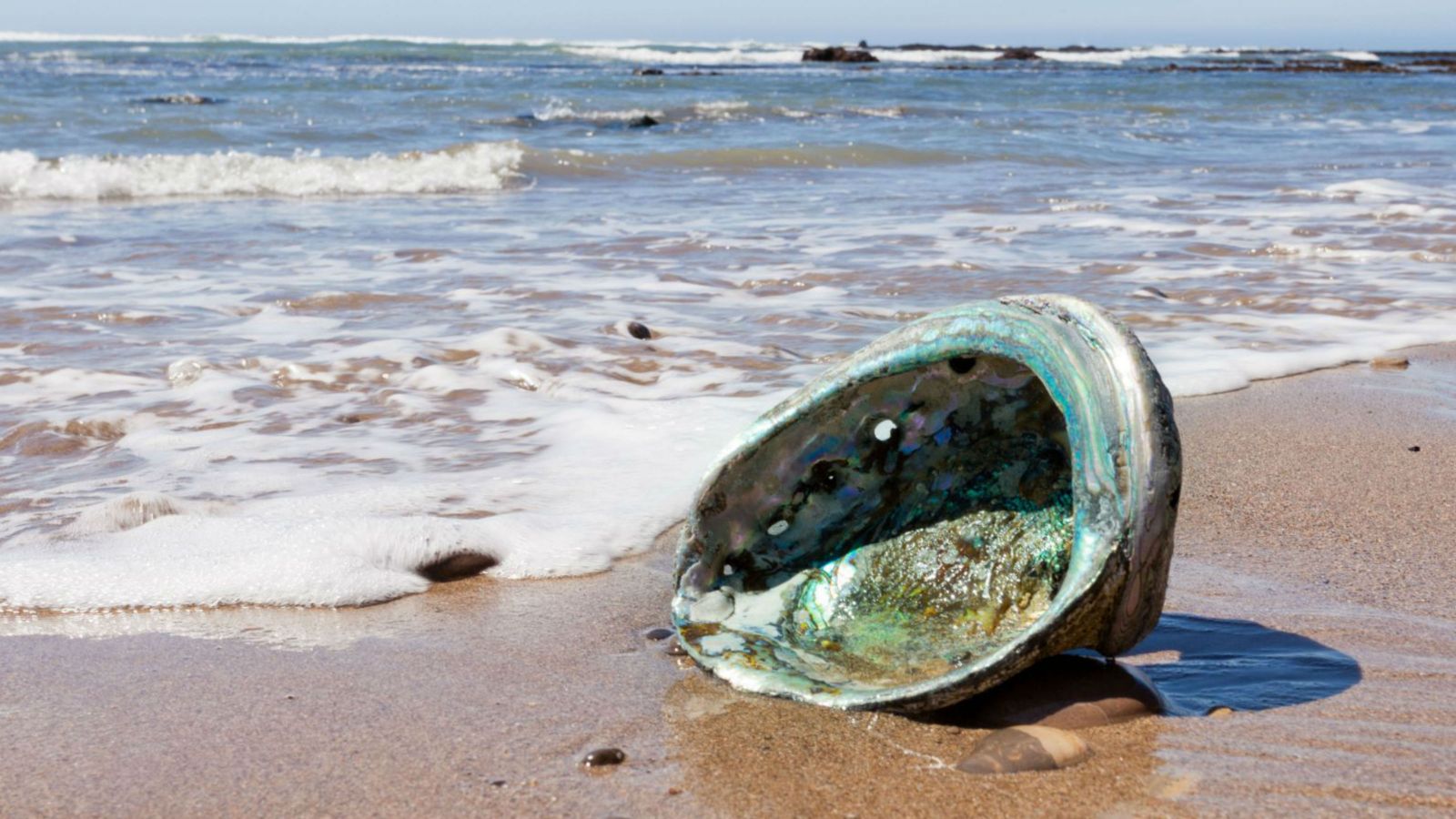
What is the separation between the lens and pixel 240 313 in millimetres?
5484

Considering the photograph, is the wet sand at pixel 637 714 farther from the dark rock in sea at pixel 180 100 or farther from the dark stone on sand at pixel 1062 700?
the dark rock in sea at pixel 180 100

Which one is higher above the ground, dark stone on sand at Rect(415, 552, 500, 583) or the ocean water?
the ocean water

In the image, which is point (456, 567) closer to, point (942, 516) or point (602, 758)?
point (602, 758)

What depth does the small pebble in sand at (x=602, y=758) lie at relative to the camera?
74.5 inches

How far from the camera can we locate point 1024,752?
1.84 m

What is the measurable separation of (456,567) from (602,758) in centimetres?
98

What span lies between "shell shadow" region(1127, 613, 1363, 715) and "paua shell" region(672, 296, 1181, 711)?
27cm

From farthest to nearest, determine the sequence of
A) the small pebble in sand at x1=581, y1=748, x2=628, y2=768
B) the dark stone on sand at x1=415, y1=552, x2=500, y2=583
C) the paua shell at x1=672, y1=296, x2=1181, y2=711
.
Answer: the dark stone on sand at x1=415, y1=552, x2=500, y2=583 → the small pebble in sand at x1=581, y1=748, x2=628, y2=768 → the paua shell at x1=672, y1=296, x2=1181, y2=711

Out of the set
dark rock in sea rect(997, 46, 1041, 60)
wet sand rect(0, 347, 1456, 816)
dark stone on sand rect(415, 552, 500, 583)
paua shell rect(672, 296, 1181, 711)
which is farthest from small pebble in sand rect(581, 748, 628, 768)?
dark rock in sea rect(997, 46, 1041, 60)

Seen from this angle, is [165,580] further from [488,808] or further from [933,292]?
[933,292]

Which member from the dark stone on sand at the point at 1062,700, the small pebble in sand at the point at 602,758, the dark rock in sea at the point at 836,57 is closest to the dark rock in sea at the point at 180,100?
the small pebble in sand at the point at 602,758

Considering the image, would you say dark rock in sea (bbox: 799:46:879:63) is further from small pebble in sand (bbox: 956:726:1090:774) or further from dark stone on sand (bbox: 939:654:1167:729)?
small pebble in sand (bbox: 956:726:1090:774)

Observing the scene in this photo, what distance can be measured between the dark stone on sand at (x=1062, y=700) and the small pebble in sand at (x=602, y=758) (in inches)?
18.5

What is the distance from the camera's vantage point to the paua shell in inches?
69.6
